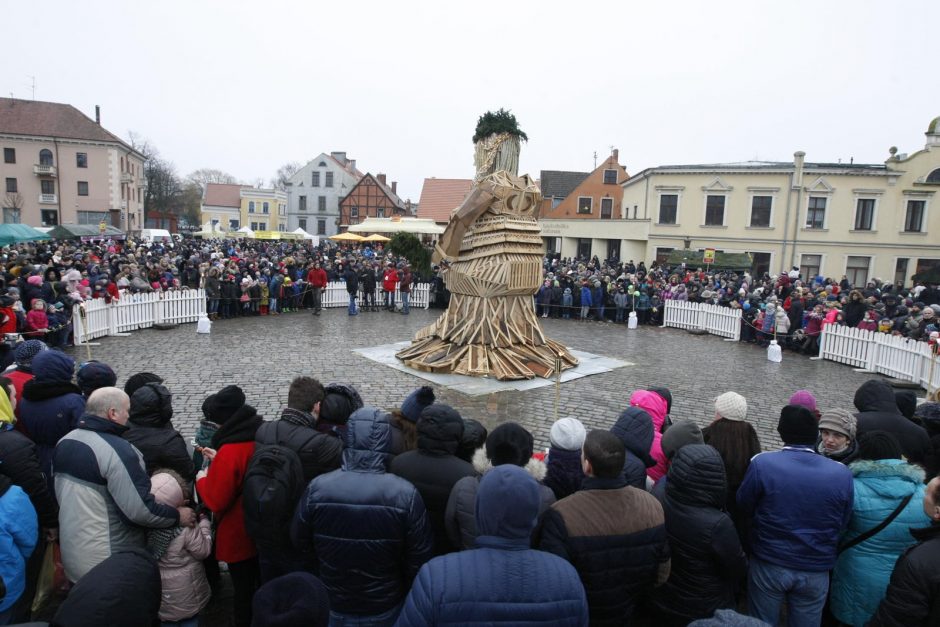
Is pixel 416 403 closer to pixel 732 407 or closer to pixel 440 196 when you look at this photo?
pixel 732 407

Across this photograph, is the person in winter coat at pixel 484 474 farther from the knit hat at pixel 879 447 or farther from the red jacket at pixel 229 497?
the knit hat at pixel 879 447

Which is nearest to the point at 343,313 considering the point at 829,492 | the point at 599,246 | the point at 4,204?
the point at 829,492

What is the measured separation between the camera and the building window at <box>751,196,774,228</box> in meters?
31.7

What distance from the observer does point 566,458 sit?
3986 mm

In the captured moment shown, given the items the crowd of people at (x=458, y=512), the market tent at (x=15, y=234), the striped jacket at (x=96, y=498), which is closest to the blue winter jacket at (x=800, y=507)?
the crowd of people at (x=458, y=512)

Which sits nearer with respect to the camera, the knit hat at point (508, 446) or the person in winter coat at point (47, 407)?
the knit hat at point (508, 446)

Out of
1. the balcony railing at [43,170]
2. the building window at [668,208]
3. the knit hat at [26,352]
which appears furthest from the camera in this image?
the balcony railing at [43,170]

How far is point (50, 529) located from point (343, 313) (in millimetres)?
16664

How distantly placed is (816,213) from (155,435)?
34474mm

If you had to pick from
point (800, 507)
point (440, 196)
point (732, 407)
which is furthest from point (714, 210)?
point (800, 507)

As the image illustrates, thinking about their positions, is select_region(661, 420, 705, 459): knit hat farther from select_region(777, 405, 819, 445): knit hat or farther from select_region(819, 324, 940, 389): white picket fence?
select_region(819, 324, 940, 389): white picket fence

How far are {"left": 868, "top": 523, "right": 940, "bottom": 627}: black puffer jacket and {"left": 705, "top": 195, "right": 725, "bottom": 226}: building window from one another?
32.7m

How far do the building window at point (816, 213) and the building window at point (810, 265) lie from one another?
1.66 meters

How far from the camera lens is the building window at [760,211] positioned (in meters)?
31.7
